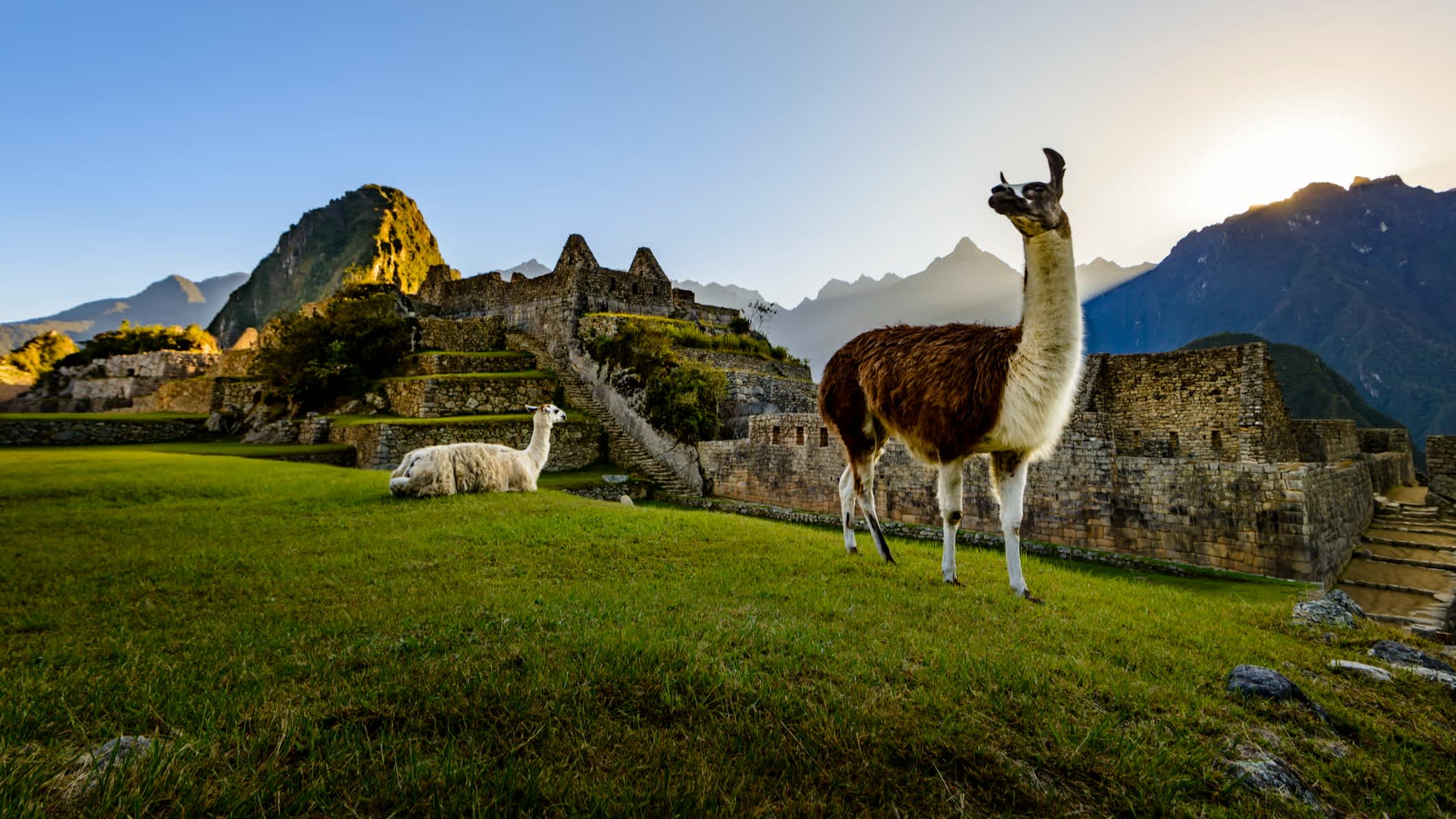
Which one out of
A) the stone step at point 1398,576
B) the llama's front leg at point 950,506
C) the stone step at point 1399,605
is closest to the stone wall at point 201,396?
the llama's front leg at point 950,506

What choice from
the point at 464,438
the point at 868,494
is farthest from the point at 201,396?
the point at 868,494

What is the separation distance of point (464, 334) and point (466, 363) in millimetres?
3804

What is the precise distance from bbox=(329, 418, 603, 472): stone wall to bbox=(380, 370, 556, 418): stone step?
6.01 feet

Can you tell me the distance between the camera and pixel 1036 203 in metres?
4.28

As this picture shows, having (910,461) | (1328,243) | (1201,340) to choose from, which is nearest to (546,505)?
(910,461)

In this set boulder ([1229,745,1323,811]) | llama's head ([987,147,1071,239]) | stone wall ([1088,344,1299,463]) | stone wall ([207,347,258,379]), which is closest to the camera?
boulder ([1229,745,1323,811])

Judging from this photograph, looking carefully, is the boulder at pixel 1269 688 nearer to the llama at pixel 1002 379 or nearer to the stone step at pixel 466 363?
the llama at pixel 1002 379

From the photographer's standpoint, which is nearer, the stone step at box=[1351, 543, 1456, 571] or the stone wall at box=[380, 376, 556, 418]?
the stone step at box=[1351, 543, 1456, 571]

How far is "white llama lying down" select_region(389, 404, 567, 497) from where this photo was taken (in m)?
9.17

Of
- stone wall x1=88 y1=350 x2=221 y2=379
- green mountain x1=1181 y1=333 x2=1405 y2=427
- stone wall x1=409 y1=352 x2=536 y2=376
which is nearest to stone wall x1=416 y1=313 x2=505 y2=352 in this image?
stone wall x1=409 y1=352 x2=536 y2=376

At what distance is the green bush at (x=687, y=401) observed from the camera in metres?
19.0

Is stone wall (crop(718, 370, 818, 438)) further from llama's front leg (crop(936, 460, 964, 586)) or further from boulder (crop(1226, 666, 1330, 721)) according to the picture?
boulder (crop(1226, 666, 1330, 721))

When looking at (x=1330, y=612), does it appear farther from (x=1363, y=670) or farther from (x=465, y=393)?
(x=465, y=393)

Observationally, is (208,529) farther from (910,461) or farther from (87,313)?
(87,313)
